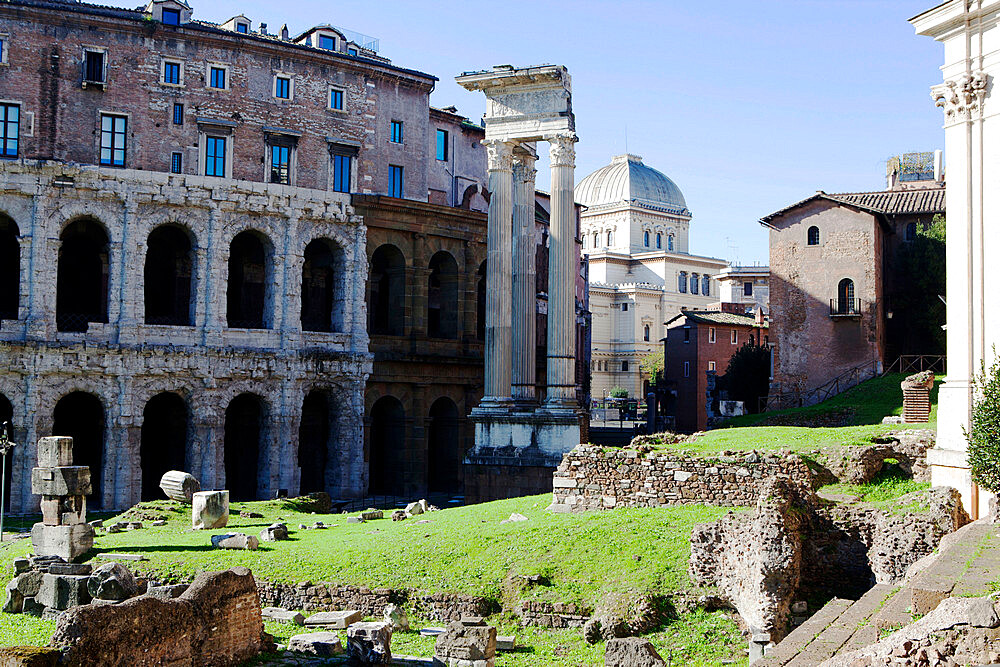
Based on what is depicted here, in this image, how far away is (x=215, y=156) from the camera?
40.3m

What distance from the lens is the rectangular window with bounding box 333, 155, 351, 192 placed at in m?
42.7

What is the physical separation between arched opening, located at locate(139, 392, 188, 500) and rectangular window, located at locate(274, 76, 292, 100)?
12.2 m

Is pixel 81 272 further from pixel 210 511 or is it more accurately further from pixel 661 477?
pixel 661 477

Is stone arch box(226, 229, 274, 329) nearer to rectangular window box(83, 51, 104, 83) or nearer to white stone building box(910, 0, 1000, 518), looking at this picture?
rectangular window box(83, 51, 104, 83)

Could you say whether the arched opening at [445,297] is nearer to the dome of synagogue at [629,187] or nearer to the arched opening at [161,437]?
the arched opening at [161,437]

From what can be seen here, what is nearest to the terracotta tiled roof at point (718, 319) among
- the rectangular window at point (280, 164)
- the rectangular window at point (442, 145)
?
the rectangular window at point (442, 145)

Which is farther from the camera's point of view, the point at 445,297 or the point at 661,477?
the point at 445,297

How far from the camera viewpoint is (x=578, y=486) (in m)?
21.4

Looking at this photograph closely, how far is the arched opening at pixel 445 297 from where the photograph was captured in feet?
143

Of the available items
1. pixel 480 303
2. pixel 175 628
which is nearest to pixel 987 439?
pixel 175 628

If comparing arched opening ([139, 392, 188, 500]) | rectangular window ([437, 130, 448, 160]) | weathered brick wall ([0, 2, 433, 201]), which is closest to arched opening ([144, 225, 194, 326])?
weathered brick wall ([0, 2, 433, 201])

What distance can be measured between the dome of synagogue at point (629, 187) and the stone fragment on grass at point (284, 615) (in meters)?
96.5

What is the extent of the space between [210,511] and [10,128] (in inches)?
720

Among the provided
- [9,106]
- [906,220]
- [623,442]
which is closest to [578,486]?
[623,442]
